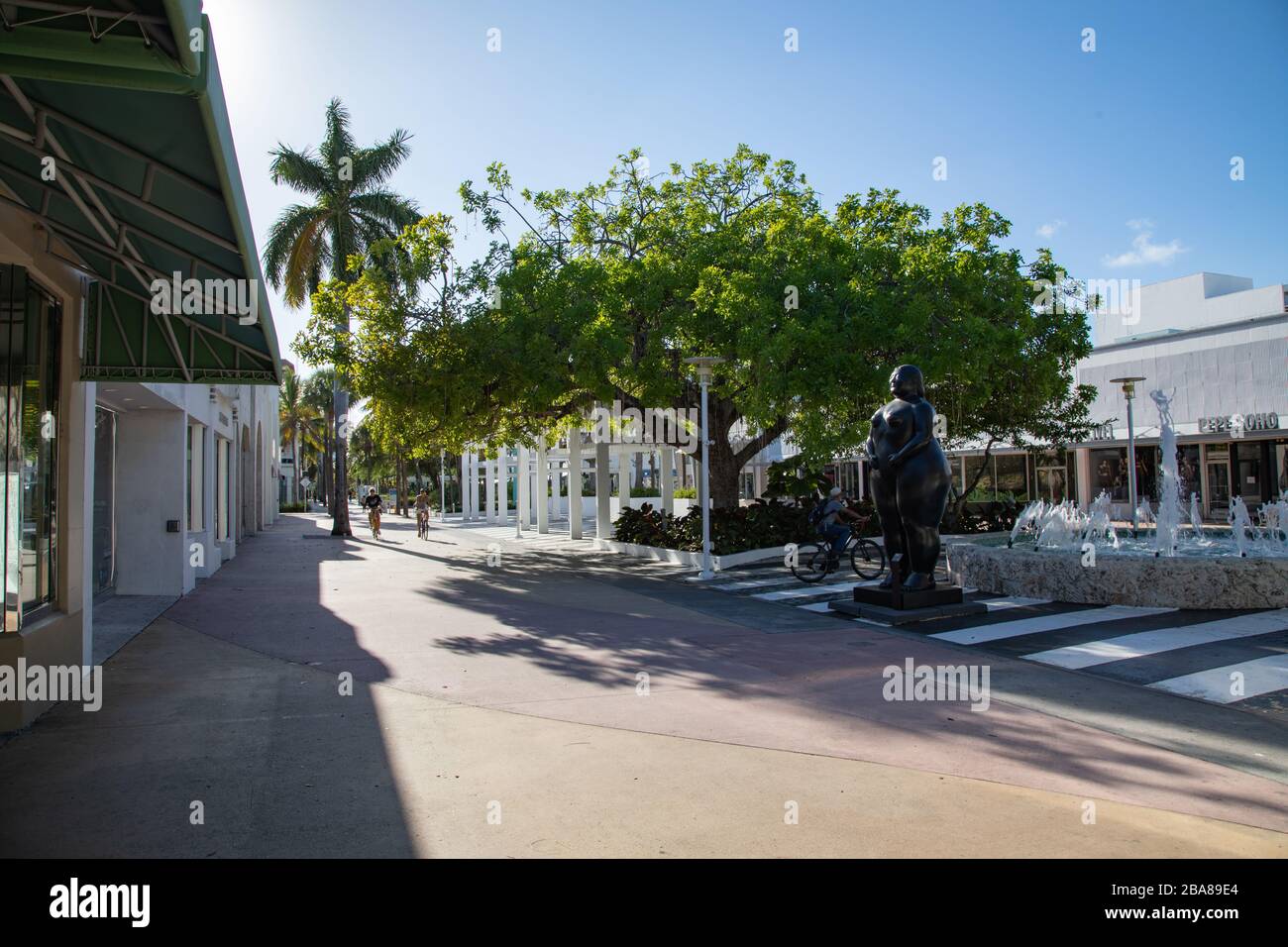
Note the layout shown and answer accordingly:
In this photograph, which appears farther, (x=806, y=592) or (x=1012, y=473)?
(x=1012, y=473)

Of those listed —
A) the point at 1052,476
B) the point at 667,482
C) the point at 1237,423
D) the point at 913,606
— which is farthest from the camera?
the point at 1052,476

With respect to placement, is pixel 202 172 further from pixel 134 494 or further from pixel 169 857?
pixel 134 494

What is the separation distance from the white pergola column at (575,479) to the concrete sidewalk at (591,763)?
1744 centimetres

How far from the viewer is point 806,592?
1341cm

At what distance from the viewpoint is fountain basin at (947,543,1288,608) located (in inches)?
403

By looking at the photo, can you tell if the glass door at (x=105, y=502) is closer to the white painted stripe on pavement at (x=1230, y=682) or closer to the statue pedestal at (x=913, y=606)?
the statue pedestal at (x=913, y=606)

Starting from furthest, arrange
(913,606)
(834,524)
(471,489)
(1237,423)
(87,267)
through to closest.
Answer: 1. (471,489)
2. (1237,423)
3. (834,524)
4. (913,606)
5. (87,267)

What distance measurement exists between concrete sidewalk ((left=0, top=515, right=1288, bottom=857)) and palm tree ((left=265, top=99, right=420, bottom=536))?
20.3m

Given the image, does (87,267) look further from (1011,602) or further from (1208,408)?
(1208,408)

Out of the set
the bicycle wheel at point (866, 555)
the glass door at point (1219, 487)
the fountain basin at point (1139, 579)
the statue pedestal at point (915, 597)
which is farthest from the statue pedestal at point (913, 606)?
the glass door at point (1219, 487)

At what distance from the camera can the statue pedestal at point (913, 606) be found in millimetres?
10453

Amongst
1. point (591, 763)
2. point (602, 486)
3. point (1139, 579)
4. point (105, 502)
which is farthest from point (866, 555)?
point (105, 502)

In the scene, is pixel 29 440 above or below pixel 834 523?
above

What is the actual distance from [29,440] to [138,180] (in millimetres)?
2479
